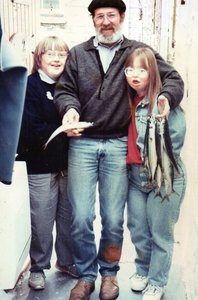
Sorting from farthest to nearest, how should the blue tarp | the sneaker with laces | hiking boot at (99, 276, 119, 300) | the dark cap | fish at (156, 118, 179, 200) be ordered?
the sneaker with laces, hiking boot at (99, 276, 119, 300), the dark cap, fish at (156, 118, 179, 200), the blue tarp

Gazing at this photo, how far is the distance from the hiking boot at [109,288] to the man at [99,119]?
1cm

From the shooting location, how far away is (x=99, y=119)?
223cm

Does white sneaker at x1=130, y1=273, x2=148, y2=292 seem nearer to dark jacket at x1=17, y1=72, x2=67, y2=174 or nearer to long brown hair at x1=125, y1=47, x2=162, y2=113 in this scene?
dark jacket at x1=17, y1=72, x2=67, y2=174

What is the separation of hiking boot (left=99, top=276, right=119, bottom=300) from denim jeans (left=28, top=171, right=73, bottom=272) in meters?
0.31

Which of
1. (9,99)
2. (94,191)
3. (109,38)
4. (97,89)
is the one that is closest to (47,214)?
(94,191)

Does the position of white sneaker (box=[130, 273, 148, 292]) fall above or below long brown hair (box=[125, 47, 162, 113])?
below

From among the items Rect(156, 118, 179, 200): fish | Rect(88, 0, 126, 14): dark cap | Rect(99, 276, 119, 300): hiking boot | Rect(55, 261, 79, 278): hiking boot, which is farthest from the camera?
Rect(55, 261, 79, 278): hiking boot

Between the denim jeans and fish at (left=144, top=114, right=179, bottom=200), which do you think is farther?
the denim jeans

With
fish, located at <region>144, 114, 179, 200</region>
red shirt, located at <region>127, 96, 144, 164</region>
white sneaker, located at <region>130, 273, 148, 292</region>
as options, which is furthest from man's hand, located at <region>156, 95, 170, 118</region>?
white sneaker, located at <region>130, 273, 148, 292</region>

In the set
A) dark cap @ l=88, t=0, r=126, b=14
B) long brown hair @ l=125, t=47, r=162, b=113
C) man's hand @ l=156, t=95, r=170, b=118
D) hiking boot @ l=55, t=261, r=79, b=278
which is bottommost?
hiking boot @ l=55, t=261, r=79, b=278

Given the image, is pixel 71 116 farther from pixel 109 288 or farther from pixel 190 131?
pixel 109 288

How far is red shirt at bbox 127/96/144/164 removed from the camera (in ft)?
7.22

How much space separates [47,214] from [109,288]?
529mm

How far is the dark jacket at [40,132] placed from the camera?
2.29 m
